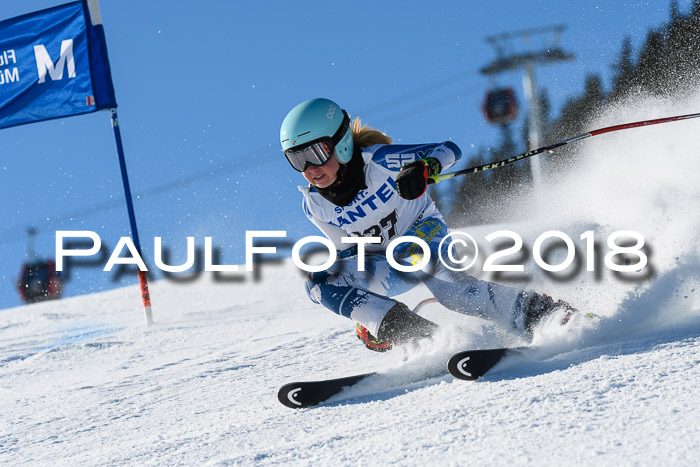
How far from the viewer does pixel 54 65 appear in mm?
8305

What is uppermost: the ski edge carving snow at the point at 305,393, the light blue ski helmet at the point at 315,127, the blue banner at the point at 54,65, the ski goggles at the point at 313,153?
the blue banner at the point at 54,65

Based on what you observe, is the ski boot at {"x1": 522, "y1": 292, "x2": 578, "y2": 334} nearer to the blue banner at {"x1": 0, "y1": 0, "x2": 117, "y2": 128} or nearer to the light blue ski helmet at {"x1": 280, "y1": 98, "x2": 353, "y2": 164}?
the light blue ski helmet at {"x1": 280, "y1": 98, "x2": 353, "y2": 164}

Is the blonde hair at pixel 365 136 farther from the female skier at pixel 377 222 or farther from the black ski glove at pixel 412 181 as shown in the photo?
the black ski glove at pixel 412 181

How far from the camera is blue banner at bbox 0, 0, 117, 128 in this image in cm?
793

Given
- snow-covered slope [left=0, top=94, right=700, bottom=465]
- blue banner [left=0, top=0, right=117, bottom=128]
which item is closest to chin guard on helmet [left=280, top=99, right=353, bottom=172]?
snow-covered slope [left=0, top=94, right=700, bottom=465]

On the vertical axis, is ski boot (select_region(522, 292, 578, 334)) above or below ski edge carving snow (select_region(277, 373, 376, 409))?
above

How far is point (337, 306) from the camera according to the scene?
9.69 ft

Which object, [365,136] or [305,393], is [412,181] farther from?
[305,393]

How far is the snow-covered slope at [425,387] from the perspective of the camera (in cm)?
171

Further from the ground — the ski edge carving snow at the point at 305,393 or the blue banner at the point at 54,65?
the blue banner at the point at 54,65

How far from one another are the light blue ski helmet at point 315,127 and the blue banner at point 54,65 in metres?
5.42

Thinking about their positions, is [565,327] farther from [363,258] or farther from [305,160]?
[305,160]

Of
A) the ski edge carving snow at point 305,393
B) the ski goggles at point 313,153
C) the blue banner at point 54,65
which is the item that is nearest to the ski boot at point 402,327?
the ski edge carving snow at point 305,393

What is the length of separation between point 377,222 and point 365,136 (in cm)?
42
